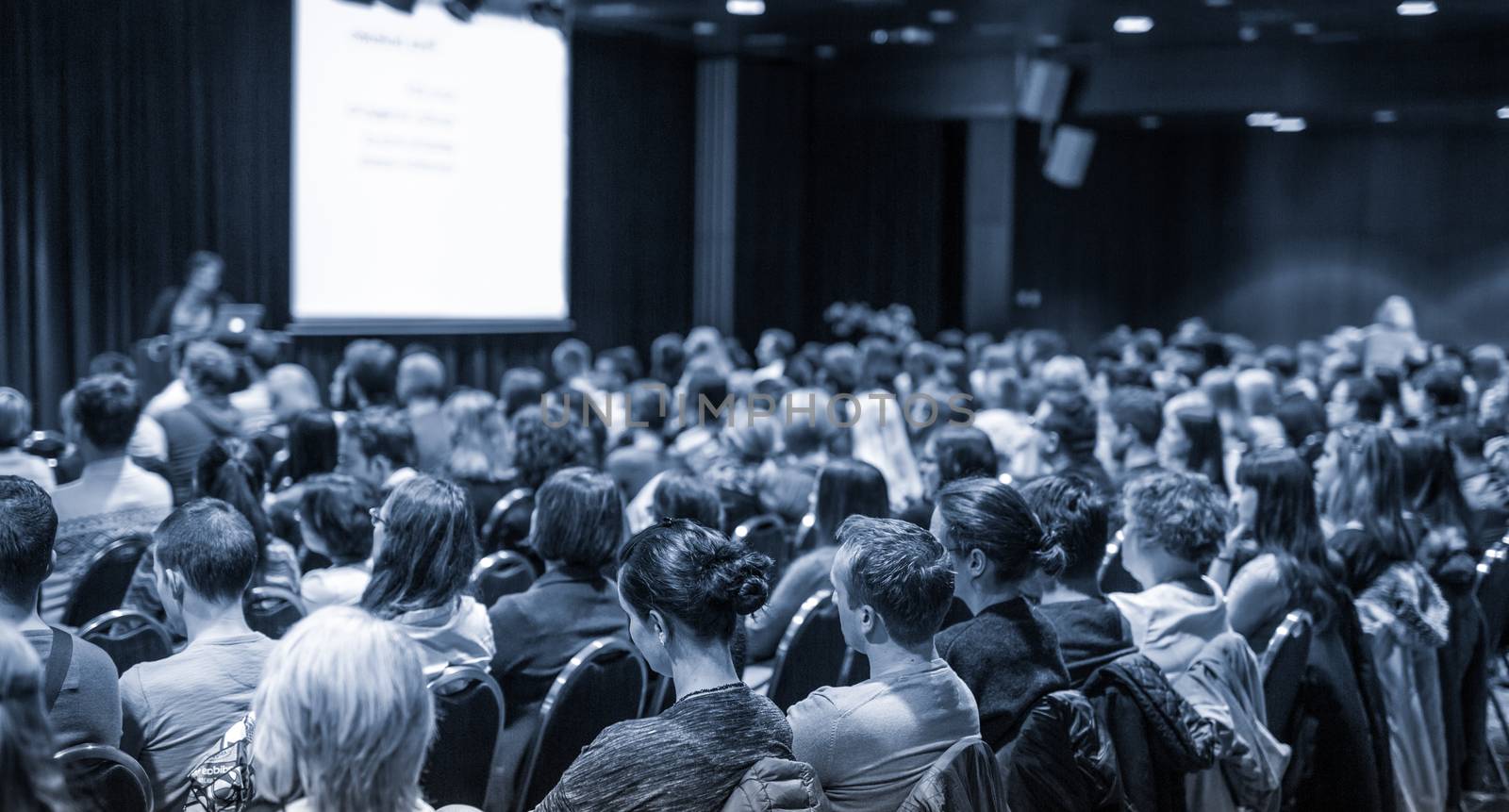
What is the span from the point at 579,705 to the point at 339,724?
4.14ft

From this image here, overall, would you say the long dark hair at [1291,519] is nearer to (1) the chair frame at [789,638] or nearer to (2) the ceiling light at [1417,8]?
(1) the chair frame at [789,638]

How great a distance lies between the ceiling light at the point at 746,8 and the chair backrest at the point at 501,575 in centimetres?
875

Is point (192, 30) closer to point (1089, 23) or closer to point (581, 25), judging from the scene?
point (581, 25)

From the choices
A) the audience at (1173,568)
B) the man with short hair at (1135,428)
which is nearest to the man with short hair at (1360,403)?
→ the man with short hair at (1135,428)

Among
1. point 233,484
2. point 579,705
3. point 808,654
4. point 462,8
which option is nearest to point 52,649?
point 579,705

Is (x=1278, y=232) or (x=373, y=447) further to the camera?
(x=1278, y=232)

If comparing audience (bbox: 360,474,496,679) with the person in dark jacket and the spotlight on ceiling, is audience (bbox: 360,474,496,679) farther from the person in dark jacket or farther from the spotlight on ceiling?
the spotlight on ceiling

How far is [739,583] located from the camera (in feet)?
6.90

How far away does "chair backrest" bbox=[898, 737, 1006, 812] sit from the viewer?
79.7 inches

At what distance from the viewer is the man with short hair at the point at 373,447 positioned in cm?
481

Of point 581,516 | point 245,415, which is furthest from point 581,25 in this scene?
point 581,516

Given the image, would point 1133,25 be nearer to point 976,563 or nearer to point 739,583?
point 976,563

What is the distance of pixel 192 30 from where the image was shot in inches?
391

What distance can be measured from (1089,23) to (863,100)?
371 cm
